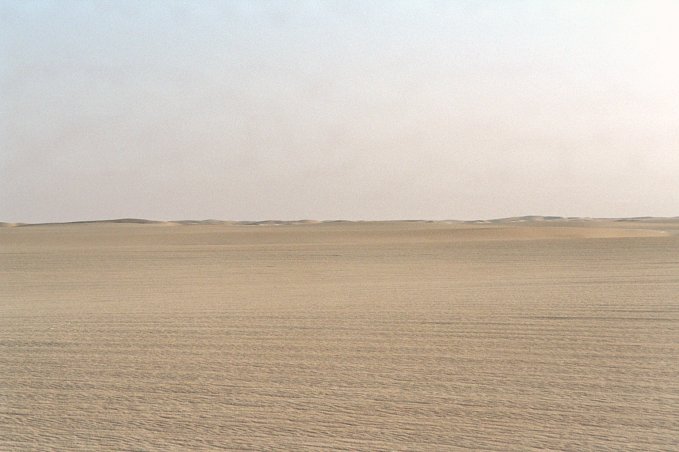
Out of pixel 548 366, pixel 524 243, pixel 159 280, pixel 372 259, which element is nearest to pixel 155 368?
pixel 548 366

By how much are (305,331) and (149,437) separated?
4.43 m

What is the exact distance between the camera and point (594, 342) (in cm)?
899

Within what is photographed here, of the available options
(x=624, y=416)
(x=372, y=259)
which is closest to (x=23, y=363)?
(x=624, y=416)

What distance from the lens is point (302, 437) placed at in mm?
5660

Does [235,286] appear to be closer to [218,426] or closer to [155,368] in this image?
[155,368]

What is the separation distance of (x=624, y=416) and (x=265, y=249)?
23.2m

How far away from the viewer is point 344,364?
796 centimetres

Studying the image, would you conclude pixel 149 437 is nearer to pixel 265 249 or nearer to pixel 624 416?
pixel 624 416

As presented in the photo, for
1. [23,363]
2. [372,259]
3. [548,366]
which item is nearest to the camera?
[548,366]

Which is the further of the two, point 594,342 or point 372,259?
point 372,259

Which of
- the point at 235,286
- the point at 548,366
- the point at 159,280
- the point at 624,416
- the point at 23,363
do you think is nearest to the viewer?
the point at 624,416

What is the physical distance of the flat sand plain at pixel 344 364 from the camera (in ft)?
19.0

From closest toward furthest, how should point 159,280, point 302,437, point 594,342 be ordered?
1. point 302,437
2. point 594,342
3. point 159,280

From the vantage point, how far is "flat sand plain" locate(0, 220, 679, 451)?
5.78 metres
